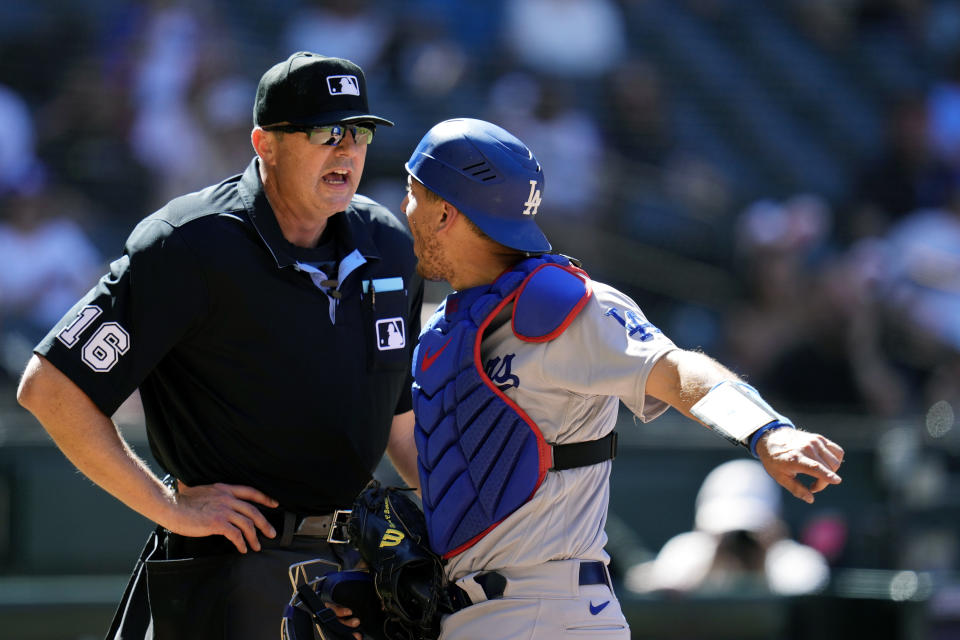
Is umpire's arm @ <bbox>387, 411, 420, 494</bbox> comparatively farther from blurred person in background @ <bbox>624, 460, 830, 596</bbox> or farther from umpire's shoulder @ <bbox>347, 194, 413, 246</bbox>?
blurred person in background @ <bbox>624, 460, 830, 596</bbox>

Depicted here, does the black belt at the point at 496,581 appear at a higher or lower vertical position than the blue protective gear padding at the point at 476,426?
lower

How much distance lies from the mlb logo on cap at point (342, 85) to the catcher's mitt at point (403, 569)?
110cm

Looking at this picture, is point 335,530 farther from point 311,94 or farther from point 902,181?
point 902,181

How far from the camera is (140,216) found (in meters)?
8.62

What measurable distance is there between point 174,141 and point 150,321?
5727mm

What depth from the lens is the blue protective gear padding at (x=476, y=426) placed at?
2.71 meters

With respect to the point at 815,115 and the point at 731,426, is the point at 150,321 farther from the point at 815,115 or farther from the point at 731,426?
the point at 815,115

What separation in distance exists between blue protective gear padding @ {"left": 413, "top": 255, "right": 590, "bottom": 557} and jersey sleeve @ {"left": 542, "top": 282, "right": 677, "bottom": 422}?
1.5 inches

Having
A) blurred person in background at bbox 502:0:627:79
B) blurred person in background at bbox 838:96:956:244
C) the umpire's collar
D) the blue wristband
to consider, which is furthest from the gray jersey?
blurred person in background at bbox 838:96:956:244

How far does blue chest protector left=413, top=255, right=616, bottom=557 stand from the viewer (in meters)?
2.71

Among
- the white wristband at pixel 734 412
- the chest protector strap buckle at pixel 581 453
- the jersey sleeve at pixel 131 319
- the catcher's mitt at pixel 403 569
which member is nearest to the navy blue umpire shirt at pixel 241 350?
the jersey sleeve at pixel 131 319

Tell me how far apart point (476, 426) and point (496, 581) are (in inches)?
13.2

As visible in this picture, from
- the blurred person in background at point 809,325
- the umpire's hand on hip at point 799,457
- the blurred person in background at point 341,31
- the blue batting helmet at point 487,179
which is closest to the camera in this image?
the umpire's hand on hip at point 799,457

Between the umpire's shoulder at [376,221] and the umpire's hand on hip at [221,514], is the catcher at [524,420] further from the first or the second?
the umpire's shoulder at [376,221]
